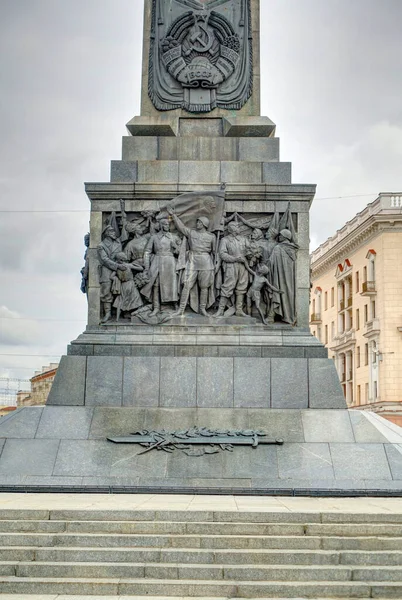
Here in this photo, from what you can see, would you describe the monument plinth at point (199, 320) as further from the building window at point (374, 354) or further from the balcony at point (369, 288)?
the building window at point (374, 354)

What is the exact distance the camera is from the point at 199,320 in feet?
59.7

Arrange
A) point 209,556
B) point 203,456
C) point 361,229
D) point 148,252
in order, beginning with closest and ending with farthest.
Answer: point 209,556
point 203,456
point 148,252
point 361,229

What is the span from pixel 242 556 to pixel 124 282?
9.33m

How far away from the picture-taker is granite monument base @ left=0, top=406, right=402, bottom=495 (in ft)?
50.1

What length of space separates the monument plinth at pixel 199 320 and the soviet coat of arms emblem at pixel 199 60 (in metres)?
0.04

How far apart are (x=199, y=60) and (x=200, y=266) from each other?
18.0 ft

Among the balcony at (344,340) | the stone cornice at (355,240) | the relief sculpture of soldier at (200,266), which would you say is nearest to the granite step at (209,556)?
the relief sculpture of soldier at (200,266)

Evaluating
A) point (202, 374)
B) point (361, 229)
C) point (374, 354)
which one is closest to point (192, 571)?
point (202, 374)

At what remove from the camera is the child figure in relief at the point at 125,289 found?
18359 mm

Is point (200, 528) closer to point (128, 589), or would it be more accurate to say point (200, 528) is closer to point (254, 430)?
point (128, 589)

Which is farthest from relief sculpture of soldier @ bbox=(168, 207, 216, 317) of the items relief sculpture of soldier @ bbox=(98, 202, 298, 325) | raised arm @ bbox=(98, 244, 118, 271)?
raised arm @ bbox=(98, 244, 118, 271)

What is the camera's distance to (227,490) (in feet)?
49.3

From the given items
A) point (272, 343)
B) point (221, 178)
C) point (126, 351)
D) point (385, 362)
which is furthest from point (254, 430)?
point (385, 362)

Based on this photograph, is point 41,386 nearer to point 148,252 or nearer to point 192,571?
point 148,252
